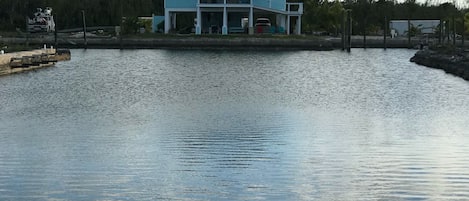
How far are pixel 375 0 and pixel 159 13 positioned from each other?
2354 cm

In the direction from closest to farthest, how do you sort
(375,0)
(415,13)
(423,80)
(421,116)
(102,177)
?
(102,177), (421,116), (423,80), (375,0), (415,13)

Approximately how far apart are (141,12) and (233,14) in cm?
1727

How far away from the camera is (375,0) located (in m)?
78.5

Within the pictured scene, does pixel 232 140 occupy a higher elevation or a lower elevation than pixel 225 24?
lower

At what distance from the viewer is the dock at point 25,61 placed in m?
31.2

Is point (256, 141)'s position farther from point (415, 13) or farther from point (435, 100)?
point (415, 13)

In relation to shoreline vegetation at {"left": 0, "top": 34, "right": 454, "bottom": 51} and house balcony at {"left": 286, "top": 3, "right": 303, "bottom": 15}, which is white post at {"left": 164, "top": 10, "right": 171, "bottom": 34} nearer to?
shoreline vegetation at {"left": 0, "top": 34, "right": 454, "bottom": 51}

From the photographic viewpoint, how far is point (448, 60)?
38.1 metres

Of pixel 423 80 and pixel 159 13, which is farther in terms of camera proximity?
pixel 159 13

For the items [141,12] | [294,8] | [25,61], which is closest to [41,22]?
[141,12]

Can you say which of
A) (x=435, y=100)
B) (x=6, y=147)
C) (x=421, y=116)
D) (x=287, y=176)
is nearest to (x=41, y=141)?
(x=6, y=147)

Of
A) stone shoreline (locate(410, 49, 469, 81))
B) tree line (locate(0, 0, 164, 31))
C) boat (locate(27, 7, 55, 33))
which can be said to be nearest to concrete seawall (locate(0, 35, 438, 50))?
boat (locate(27, 7, 55, 33))

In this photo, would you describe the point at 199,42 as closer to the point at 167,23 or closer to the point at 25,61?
the point at 167,23

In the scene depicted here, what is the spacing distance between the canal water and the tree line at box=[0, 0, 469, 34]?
138 feet
